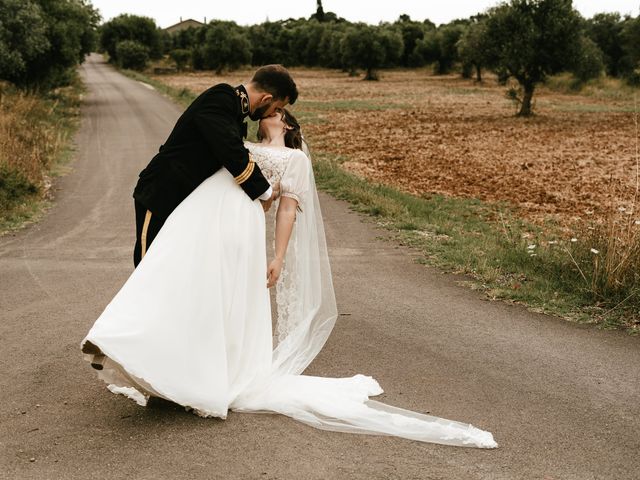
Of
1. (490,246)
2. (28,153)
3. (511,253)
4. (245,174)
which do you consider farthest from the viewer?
(28,153)

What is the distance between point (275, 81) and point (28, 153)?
13.3m

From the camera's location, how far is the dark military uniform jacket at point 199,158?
4.28 metres

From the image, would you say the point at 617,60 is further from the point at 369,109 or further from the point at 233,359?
the point at 233,359

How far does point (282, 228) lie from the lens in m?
4.81

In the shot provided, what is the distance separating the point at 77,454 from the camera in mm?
3928

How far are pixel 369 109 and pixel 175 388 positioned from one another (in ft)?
110

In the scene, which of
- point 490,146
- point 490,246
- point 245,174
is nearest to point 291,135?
point 245,174

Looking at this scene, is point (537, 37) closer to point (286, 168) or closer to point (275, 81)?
point (286, 168)

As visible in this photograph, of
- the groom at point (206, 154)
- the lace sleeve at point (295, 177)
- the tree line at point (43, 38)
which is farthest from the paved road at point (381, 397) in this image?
the tree line at point (43, 38)

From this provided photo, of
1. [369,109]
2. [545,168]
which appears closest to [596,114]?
[369,109]

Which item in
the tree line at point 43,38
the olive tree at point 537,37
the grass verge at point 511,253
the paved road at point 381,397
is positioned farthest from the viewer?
the olive tree at point 537,37

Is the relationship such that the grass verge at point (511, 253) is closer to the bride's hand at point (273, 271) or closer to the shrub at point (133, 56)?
the bride's hand at point (273, 271)

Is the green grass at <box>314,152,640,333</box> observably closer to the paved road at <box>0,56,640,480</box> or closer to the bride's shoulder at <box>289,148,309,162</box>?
the paved road at <box>0,56,640,480</box>

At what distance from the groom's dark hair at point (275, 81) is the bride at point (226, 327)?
1.08 feet
